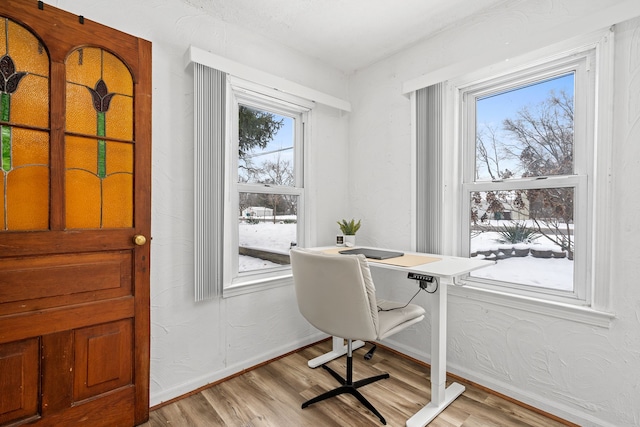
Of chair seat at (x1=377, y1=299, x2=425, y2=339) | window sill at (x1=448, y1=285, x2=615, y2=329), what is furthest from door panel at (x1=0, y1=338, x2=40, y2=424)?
window sill at (x1=448, y1=285, x2=615, y2=329)

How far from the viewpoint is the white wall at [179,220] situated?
1.87m

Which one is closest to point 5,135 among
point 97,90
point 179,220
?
point 97,90

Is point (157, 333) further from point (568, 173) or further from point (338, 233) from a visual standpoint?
point (568, 173)

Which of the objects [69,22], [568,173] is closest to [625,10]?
[568,173]

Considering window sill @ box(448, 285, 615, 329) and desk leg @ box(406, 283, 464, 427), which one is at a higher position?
window sill @ box(448, 285, 615, 329)

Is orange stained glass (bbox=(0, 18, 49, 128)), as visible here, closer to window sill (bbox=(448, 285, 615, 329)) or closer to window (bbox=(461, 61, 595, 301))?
window (bbox=(461, 61, 595, 301))

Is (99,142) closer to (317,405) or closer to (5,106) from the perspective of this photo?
(5,106)

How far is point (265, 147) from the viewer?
253 cm

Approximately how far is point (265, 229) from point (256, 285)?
45cm

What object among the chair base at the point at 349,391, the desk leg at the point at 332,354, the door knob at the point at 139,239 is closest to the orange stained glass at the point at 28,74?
the door knob at the point at 139,239

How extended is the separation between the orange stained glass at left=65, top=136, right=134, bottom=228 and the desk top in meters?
1.47

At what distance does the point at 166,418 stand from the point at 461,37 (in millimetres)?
3087

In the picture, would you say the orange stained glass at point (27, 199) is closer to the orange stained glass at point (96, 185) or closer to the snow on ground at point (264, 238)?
the orange stained glass at point (96, 185)

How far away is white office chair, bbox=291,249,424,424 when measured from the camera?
1622 mm
